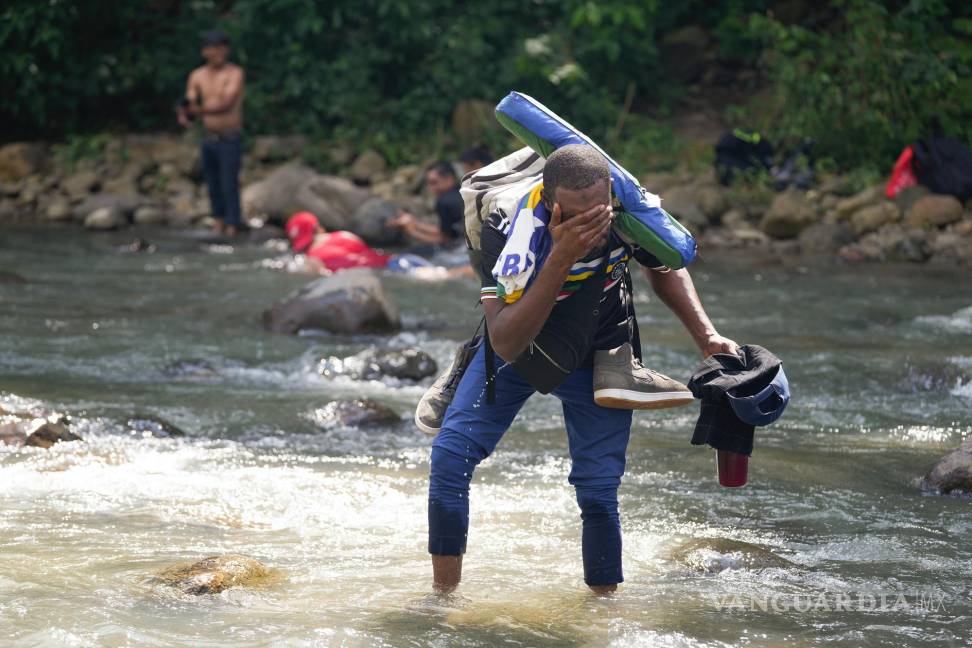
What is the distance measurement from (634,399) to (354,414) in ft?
10.4

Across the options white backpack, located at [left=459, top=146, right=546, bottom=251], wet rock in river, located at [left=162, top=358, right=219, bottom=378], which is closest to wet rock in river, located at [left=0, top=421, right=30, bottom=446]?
wet rock in river, located at [left=162, top=358, right=219, bottom=378]

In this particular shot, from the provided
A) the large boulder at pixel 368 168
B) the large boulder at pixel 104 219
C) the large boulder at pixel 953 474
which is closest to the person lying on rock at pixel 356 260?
the large boulder at pixel 104 219

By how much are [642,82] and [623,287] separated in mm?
13993

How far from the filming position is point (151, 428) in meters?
6.57

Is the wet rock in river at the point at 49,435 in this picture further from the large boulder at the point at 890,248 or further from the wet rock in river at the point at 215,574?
the large boulder at the point at 890,248

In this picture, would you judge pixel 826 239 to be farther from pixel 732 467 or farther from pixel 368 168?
pixel 732 467

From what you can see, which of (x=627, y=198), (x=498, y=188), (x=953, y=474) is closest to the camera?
(x=627, y=198)

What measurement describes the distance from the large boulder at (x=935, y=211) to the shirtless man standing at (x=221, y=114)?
695cm

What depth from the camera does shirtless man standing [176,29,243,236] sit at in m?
14.1

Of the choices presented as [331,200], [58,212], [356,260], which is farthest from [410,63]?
[356,260]

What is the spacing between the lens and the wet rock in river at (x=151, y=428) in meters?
6.53

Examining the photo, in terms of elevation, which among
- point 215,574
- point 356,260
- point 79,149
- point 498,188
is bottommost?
point 356,260

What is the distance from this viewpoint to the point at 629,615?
13.9ft

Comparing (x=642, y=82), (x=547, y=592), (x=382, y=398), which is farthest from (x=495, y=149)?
(x=547, y=592)
